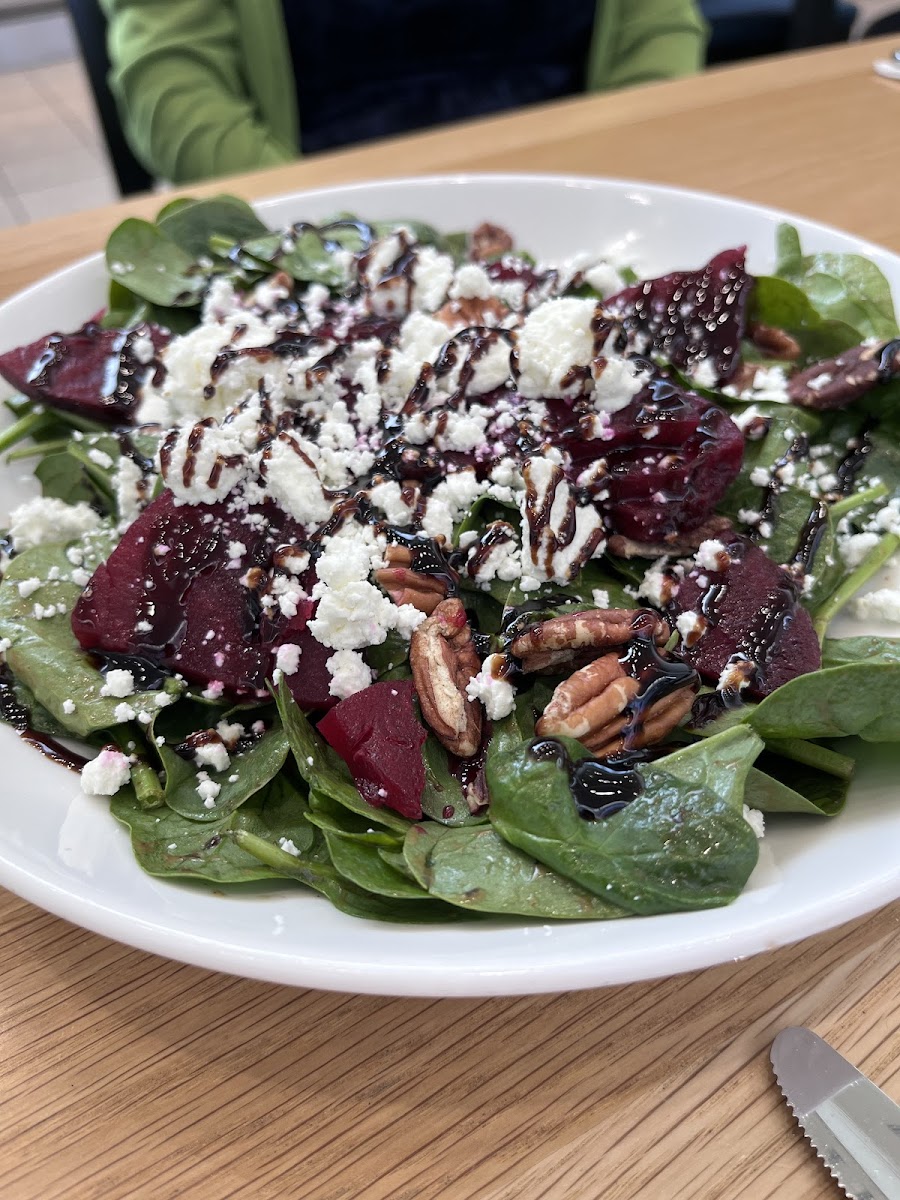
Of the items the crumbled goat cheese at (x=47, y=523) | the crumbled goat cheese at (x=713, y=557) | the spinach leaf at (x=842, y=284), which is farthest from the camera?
the spinach leaf at (x=842, y=284)

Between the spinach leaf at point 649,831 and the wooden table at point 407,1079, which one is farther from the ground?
the spinach leaf at point 649,831

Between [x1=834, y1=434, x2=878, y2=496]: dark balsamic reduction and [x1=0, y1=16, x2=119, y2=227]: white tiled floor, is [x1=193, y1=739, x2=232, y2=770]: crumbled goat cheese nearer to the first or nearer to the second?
[x1=834, y1=434, x2=878, y2=496]: dark balsamic reduction

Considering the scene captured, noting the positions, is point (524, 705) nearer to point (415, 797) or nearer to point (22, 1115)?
point (415, 797)

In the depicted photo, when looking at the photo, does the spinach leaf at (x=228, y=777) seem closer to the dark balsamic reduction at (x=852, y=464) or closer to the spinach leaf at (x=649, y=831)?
the spinach leaf at (x=649, y=831)

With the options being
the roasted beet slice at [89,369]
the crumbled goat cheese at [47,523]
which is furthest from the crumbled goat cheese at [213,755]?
the roasted beet slice at [89,369]

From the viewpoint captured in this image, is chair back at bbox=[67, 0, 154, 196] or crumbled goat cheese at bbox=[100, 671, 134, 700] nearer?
crumbled goat cheese at bbox=[100, 671, 134, 700]

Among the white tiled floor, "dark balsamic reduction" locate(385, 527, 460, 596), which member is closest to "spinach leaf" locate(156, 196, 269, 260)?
"dark balsamic reduction" locate(385, 527, 460, 596)

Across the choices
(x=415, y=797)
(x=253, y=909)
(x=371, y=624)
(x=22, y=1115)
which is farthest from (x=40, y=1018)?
(x=371, y=624)

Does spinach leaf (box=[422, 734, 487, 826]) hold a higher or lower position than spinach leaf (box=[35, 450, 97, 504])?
lower
